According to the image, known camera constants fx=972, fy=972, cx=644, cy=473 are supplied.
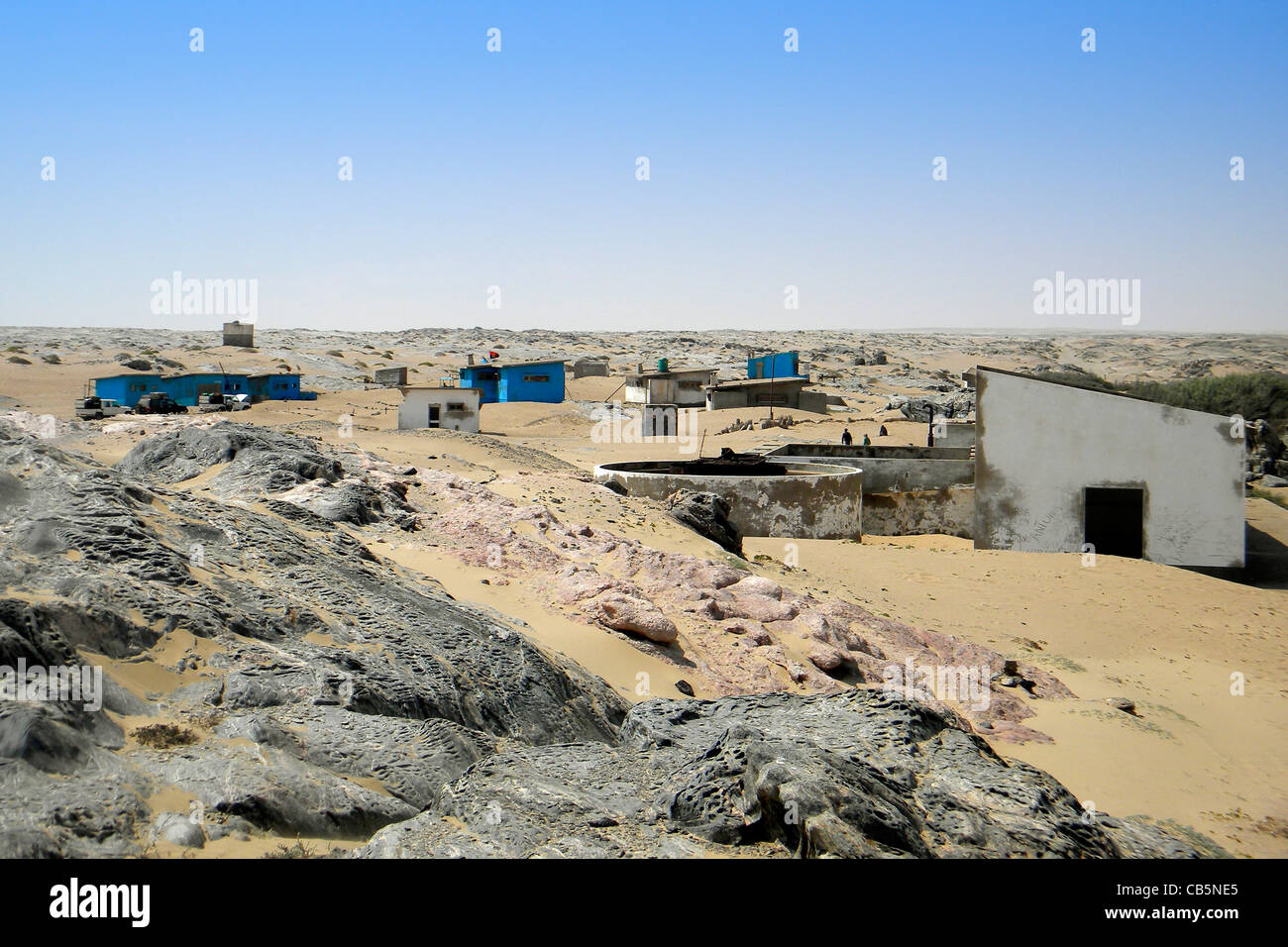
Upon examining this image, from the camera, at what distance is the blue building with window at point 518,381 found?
48.1m

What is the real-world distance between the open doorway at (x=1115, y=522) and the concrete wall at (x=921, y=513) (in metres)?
2.46

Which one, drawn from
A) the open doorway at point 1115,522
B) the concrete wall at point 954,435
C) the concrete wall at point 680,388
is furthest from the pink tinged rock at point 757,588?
the concrete wall at point 680,388

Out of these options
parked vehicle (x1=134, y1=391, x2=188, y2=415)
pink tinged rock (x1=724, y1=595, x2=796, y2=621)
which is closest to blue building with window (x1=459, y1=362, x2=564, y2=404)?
parked vehicle (x1=134, y1=391, x2=188, y2=415)

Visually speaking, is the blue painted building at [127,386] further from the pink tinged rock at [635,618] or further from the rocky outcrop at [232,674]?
the pink tinged rock at [635,618]

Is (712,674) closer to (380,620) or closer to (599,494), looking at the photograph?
(380,620)

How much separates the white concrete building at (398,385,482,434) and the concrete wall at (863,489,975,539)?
1675cm

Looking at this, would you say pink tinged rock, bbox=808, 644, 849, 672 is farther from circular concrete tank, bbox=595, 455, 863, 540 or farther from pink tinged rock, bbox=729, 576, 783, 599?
circular concrete tank, bbox=595, 455, 863, 540

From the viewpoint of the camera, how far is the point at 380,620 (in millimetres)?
6730

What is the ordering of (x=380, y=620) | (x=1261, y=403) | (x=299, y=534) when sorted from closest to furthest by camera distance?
1. (x=380, y=620)
2. (x=299, y=534)
3. (x=1261, y=403)

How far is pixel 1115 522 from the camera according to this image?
20.6m

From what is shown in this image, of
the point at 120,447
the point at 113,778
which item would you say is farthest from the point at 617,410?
the point at 113,778

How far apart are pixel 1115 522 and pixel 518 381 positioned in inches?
1283

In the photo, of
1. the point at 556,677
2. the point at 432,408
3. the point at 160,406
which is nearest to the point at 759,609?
the point at 556,677

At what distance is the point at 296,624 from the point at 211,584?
0.60 metres
